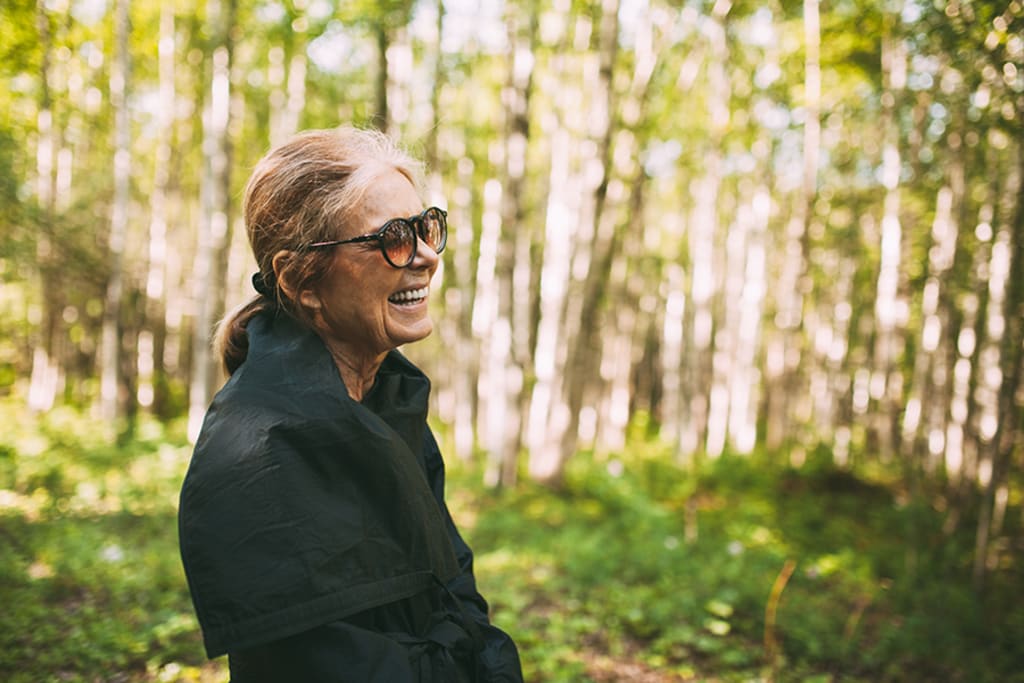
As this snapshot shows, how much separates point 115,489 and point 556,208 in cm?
707

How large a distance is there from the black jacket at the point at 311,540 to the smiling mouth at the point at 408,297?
0.23 metres

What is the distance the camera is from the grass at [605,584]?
4012 mm

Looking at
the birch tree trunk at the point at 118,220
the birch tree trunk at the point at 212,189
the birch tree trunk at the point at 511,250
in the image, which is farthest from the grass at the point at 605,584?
the birch tree trunk at the point at 118,220

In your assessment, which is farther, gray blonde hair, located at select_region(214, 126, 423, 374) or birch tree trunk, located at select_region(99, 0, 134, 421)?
birch tree trunk, located at select_region(99, 0, 134, 421)

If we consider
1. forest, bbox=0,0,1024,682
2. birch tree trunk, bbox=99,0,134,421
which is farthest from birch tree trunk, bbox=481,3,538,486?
birch tree trunk, bbox=99,0,134,421

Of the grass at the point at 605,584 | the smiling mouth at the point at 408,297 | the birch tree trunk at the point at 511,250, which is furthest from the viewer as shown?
the birch tree trunk at the point at 511,250

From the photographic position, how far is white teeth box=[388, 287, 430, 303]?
1577 mm

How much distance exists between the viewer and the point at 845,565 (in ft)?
22.9

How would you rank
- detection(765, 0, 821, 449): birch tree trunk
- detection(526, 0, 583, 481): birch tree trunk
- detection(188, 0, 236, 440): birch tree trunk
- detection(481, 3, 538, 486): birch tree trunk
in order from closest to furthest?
detection(481, 3, 538, 486): birch tree trunk < detection(526, 0, 583, 481): birch tree trunk < detection(188, 0, 236, 440): birch tree trunk < detection(765, 0, 821, 449): birch tree trunk

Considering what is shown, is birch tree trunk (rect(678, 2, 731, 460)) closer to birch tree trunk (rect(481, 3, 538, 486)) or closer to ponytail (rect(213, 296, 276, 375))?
birch tree trunk (rect(481, 3, 538, 486))

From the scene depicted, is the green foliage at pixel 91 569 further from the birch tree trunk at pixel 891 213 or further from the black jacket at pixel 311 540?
the birch tree trunk at pixel 891 213

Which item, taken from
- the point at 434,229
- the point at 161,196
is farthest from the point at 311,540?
the point at 161,196

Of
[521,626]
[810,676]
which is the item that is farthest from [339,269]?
[810,676]

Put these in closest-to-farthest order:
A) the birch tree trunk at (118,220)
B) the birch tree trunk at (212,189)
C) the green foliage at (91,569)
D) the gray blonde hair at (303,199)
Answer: the gray blonde hair at (303,199) → the green foliage at (91,569) → the birch tree trunk at (212,189) → the birch tree trunk at (118,220)
